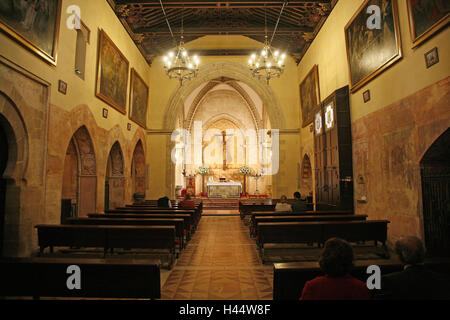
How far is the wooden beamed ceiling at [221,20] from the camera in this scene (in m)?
10.4

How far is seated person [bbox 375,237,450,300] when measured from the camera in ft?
6.18

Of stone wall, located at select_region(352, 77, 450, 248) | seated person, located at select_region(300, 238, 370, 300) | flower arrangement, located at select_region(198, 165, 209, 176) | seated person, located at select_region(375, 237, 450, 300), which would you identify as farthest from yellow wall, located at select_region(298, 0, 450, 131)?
flower arrangement, located at select_region(198, 165, 209, 176)

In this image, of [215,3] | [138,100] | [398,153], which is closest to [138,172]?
[138,100]

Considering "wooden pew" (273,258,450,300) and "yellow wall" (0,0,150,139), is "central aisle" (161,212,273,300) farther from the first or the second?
"yellow wall" (0,0,150,139)

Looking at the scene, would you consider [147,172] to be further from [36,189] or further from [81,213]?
[36,189]

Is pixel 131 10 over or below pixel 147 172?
over

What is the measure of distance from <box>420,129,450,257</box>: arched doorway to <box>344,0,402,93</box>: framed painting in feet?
7.21

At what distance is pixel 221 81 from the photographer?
19.8 metres

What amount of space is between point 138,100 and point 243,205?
6.83 meters

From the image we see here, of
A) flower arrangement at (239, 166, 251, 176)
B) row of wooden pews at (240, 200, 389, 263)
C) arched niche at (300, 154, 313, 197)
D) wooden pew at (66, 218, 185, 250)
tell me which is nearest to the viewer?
row of wooden pews at (240, 200, 389, 263)

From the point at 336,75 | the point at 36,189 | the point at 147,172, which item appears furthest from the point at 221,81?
the point at 36,189

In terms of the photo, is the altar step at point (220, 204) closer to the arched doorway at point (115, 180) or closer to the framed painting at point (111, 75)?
the arched doorway at point (115, 180)

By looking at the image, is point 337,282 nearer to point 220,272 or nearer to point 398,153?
point 220,272

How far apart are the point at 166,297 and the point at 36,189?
4020mm
